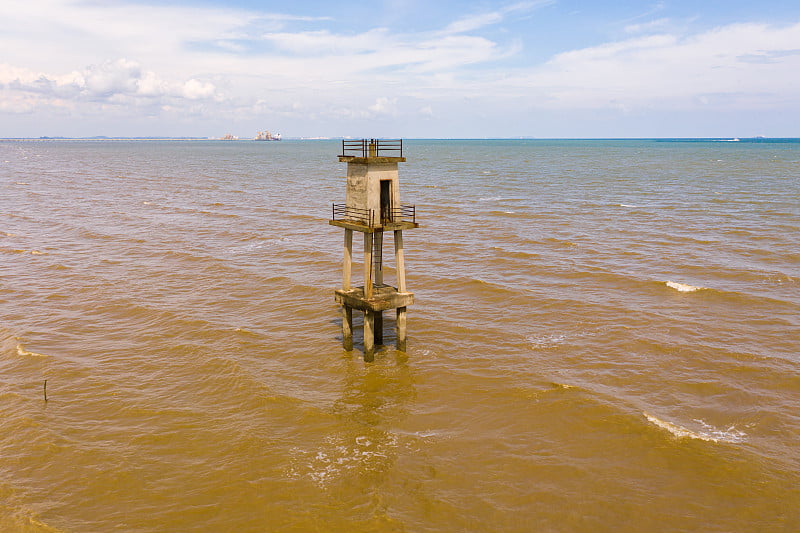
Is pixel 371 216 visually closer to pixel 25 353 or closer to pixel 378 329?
pixel 378 329

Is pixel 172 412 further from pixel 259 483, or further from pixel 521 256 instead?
pixel 521 256

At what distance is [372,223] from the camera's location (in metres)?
21.1

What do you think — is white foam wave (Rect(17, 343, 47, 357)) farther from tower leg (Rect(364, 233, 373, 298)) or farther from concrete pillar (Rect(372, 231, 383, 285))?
concrete pillar (Rect(372, 231, 383, 285))

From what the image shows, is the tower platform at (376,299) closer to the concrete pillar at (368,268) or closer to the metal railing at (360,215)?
the concrete pillar at (368,268)

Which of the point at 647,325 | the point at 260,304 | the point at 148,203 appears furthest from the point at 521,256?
the point at 148,203

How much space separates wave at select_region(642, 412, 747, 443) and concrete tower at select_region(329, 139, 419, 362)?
10.00m

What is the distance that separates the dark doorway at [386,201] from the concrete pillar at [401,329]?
3721 mm

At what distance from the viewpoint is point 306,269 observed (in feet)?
119

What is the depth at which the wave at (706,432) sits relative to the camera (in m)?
17.6

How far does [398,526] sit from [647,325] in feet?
56.2

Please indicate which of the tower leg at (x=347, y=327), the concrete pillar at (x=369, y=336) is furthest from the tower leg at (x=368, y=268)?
the tower leg at (x=347, y=327)

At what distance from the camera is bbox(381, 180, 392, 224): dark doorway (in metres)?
21.9

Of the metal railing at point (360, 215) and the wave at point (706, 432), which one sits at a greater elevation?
the metal railing at point (360, 215)

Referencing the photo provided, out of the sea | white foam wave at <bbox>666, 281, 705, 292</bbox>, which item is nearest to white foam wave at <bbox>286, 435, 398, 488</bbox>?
the sea
